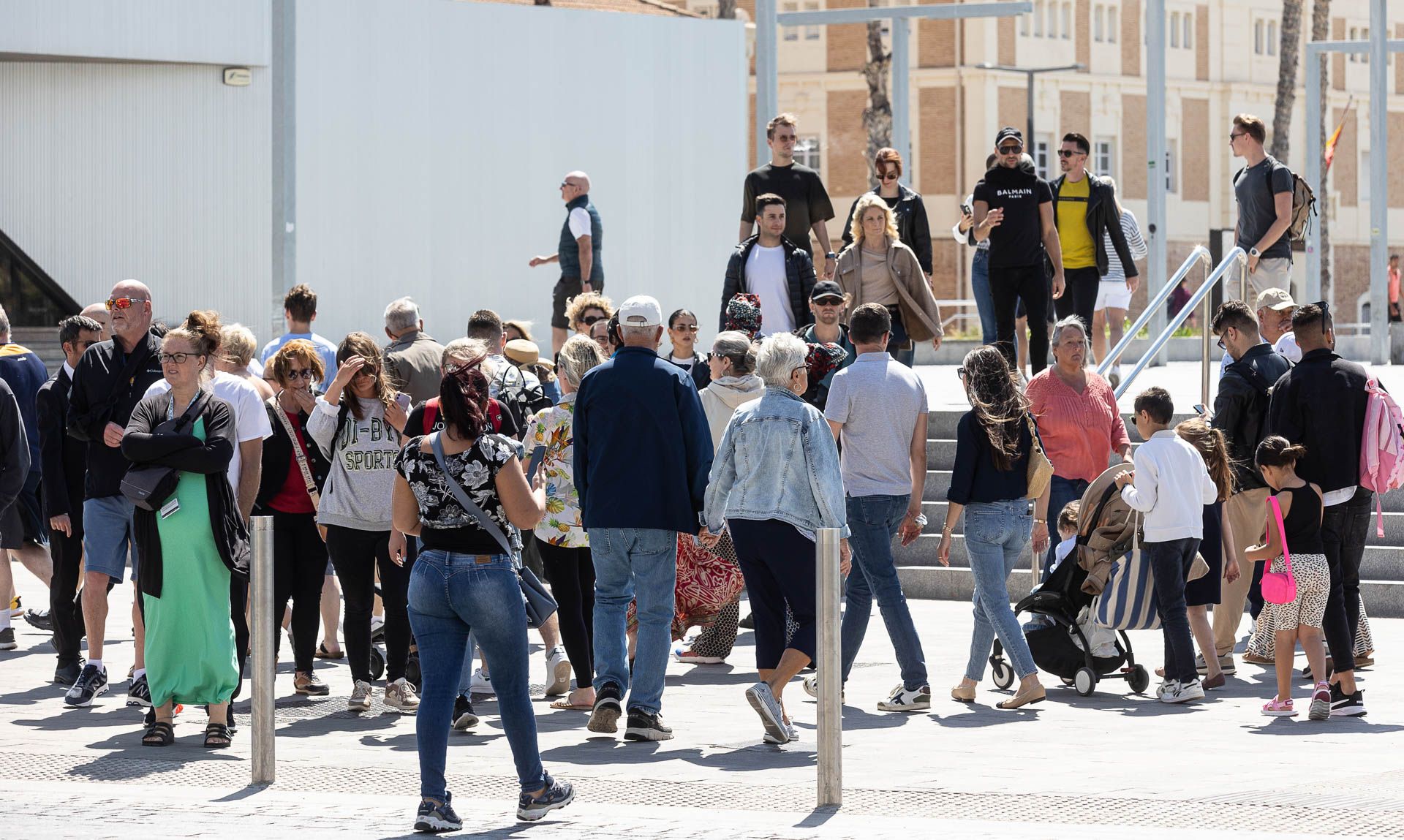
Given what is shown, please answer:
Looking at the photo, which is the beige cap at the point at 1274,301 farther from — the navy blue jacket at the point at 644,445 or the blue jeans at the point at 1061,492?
the navy blue jacket at the point at 644,445

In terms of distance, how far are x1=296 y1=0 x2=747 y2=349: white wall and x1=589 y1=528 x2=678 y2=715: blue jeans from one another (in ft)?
59.1

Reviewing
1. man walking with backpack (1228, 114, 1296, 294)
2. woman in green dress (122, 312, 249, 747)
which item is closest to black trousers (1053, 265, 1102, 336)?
man walking with backpack (1228, 114, 1296, 294)

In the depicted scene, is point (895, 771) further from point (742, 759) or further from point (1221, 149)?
point (1221, 149)

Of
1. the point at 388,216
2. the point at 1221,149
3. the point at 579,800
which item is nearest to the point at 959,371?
the point at 579,800

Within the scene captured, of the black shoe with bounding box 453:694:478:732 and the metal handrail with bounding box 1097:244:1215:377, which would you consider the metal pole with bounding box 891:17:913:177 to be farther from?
the black shoe with bounding box 453:694:478:732

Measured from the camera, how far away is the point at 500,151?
96.1ft

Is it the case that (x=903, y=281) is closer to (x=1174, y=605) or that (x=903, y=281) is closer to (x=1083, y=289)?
(x=1083, y=289)

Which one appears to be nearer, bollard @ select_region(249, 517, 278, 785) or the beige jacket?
bollard @ select_region(249, 517, 278, 785)

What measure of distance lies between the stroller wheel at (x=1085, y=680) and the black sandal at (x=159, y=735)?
4.35m

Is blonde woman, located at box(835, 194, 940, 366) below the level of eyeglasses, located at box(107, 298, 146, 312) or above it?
above

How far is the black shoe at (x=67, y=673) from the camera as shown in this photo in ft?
36.0

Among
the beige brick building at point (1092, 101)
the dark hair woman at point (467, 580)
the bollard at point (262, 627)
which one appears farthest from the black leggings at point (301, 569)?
the beige brick building at point (1092, 101)

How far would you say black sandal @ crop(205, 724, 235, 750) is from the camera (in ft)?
29.9

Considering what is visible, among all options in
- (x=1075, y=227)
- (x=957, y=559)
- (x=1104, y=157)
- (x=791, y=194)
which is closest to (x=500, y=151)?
(x=1075, y=227)
